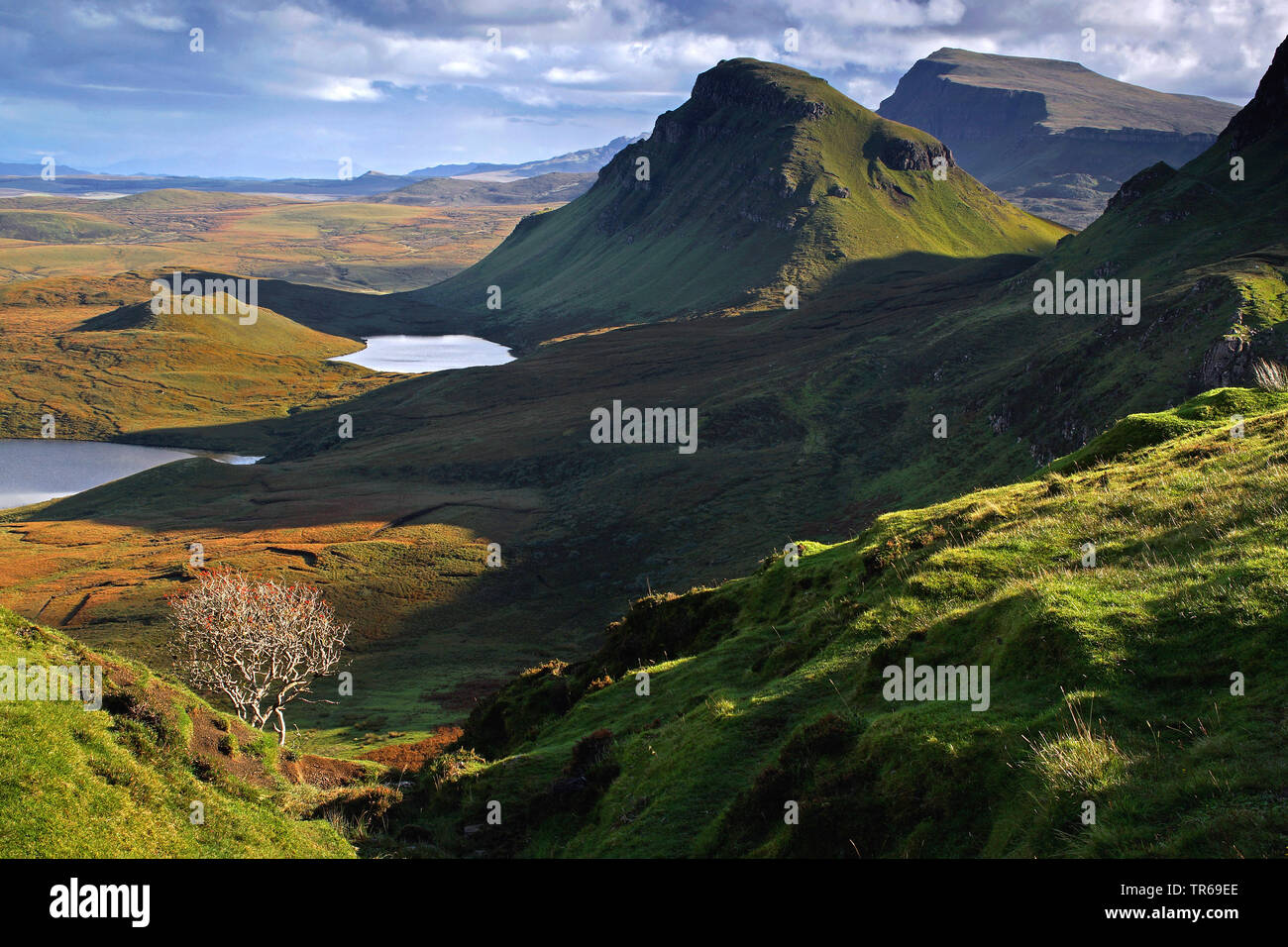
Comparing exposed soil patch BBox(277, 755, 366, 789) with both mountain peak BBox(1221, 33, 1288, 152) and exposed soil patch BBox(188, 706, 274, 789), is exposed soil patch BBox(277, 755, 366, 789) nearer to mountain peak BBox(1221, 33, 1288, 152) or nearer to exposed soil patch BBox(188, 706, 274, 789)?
exposed soil patch BBox(188, 706, 274, 789)

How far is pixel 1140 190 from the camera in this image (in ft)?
479

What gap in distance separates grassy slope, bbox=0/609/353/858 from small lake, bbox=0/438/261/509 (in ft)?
511

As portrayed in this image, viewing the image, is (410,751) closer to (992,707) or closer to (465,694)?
(465,694)

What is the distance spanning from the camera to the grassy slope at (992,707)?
12328 millimetres

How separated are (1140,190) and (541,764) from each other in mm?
157685

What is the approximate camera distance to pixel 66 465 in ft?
594

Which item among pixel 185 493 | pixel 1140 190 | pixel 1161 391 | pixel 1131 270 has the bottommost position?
pixel 185 493

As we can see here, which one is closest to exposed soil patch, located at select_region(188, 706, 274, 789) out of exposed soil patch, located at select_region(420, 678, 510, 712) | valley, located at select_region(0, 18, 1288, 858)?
valley, located at select_region(0, 18, 1288, 858)

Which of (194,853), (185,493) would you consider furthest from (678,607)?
(185,493)
